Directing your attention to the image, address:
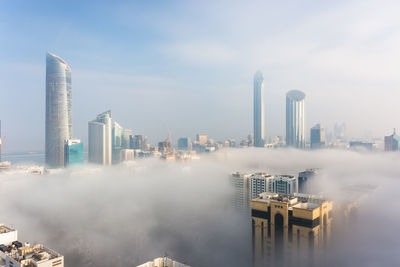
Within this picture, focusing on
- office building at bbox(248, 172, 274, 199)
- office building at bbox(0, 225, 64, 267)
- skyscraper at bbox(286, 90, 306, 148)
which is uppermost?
skyscraper at bbox(286, 90, 306, 148)

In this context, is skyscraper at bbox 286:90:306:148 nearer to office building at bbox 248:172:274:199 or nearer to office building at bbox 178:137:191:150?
office building at bbox 248:172:274:199

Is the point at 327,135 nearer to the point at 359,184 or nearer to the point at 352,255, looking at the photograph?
the point at 359,184

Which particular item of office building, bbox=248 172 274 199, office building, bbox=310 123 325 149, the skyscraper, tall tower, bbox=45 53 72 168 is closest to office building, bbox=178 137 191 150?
tall tower, bbox=45 53 72 168

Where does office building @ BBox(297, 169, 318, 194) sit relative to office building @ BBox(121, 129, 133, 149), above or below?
below

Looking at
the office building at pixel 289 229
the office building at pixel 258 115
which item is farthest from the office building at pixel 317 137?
the office building at pixel 289 229

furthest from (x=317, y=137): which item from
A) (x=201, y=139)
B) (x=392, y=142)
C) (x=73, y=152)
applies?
(x=73, y=152)

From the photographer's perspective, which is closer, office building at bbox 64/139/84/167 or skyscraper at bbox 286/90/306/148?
skyscraper at bbox 286/90/306/148

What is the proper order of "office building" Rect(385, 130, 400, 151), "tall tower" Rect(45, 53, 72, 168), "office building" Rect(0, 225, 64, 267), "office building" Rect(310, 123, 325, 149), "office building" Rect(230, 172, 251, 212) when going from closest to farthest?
"office building" Rect(0, 225, 64, 267) < "office building" Rect(385, 130, 400, 151) < "office building" Rect(230, 172, 251, 212) < "office building" Rect(310, 123, 325, 149) < "tall tower" Rect(45, 53, 72, 168)
